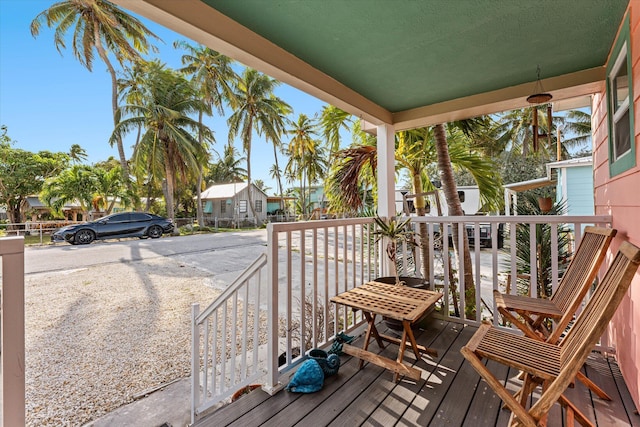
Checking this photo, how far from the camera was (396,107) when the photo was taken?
3.33 metres

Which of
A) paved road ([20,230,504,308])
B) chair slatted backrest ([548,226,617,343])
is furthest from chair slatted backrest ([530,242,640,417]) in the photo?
paved road ([20,230,504,308])

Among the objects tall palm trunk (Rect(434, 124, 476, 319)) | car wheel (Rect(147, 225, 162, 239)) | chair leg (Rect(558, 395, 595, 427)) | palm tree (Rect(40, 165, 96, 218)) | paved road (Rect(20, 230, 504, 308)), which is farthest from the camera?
car wheel (Rect(147, 225, 162, 239))

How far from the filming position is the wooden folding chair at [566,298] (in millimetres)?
1736

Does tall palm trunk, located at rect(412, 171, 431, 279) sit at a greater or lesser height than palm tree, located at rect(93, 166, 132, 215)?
lesser

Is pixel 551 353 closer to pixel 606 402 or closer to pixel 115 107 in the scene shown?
pixel 606 402

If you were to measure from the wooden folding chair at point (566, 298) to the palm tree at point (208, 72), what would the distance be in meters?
17.4

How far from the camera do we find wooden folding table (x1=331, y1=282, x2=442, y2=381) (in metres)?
A: 1.88

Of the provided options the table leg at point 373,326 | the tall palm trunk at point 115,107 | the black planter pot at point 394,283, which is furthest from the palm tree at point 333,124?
the tall palm trunk at point 115,107

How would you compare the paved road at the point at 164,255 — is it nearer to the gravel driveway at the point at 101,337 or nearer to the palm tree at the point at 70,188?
the gravel driveway at the point at 101,337

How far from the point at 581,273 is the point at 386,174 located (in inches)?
74.5

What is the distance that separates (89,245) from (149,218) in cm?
267

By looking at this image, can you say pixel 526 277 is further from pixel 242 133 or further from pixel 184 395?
pixel 242 133

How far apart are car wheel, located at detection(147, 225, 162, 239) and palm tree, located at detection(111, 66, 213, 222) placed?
3013 mm

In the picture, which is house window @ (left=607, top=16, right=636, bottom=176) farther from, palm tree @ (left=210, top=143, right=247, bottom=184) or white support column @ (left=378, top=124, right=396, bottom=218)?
palm tree @ (left=210, top=143, right=247, bottom=184)
